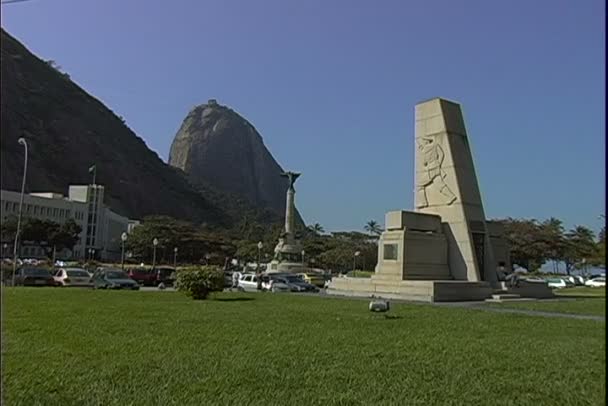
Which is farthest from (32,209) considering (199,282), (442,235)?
(442,235)

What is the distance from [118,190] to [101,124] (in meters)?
2.88

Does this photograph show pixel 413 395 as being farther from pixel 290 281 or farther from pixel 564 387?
pixel 290 281

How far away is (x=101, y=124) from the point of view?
34.9ft

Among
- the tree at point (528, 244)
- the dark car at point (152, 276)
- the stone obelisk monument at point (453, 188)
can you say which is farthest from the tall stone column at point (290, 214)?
the stone obelisk monument at point (453, 188)

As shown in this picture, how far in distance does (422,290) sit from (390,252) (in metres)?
2.72

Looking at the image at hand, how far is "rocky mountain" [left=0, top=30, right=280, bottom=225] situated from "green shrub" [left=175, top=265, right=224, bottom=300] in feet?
8.28

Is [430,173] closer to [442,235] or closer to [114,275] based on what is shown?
[442,235]

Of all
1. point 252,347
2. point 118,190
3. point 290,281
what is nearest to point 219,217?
point 290,281

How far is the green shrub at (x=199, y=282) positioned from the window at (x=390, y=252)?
263 inches

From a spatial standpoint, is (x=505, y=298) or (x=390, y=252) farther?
(x=390, y=252)

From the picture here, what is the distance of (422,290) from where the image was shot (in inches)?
742

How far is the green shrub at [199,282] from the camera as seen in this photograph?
17.0 meters

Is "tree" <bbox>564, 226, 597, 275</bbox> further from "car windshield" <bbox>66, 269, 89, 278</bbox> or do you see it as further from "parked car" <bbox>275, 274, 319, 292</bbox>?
"car windshield" <bbox>66, 269, 89, 278</bbox>

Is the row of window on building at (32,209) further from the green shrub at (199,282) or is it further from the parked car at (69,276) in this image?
the parked car at (69,276)
